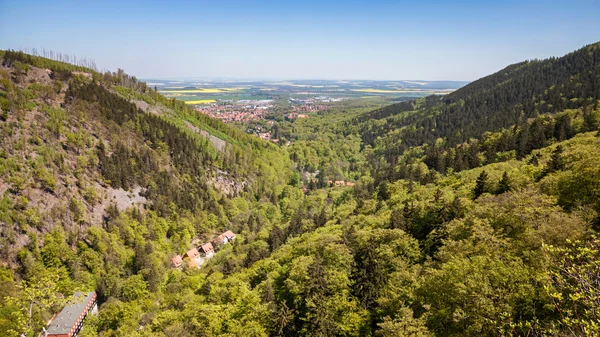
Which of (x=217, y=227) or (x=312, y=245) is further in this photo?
(x=217, y=227)

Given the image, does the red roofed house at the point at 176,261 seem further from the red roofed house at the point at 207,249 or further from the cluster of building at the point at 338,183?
the cluster of building at the point at 338,183

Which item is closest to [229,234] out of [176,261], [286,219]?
[176,261]

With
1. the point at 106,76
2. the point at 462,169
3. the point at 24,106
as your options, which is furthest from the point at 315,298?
the point at 106,76

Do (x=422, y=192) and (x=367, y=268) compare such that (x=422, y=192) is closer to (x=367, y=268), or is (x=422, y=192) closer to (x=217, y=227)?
(x=367, y=268)

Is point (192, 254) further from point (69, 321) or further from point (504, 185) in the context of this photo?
point (504, 185)

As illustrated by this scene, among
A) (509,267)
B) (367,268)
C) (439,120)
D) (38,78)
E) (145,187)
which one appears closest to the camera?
(509,267)

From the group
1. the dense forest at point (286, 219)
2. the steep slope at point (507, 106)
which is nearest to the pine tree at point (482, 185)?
the dense forest at point (286, 219)
